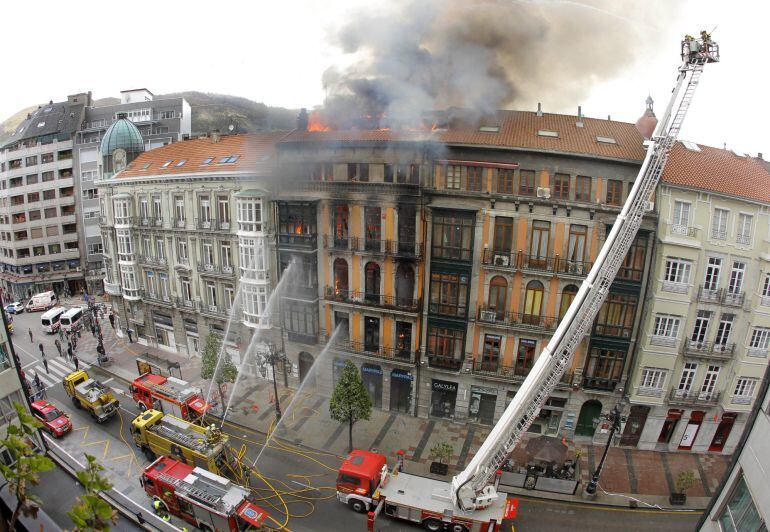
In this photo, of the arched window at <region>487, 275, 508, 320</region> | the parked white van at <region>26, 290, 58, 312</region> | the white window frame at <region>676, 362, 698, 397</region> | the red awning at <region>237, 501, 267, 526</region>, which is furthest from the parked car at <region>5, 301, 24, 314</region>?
the white window frame at <region>676, 362, 698, 397</region>

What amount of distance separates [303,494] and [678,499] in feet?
68.7

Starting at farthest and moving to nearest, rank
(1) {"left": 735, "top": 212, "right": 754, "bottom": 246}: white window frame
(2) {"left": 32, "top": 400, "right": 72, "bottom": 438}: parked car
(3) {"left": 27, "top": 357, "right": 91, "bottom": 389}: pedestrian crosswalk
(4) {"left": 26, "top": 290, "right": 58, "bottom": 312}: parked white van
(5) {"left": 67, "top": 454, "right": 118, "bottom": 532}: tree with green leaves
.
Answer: (4) {"left": 26, "top": 290, "right": 58, "bottom": 312}: parked white van, (3) {"left": 27, "top": 357, "right": 91, "bottom": 389}: pedestrian crosswalk, (2) {"left": 32, "top": 400, "right": 72, "bottom": 438}: parked car, (1) {"left": 735, "top": 212, "right": 754, "bottom": 246}: white window frame, (5) {"left": 67, "top": 454, "right": 118, "bottom": 532}: tree with green leaves

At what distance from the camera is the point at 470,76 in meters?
19.9

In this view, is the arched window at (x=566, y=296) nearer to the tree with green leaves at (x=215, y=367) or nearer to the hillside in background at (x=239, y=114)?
the hillside in background at (x=239, y=114)

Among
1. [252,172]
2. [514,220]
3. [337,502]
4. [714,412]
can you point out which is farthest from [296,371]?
[714,412]

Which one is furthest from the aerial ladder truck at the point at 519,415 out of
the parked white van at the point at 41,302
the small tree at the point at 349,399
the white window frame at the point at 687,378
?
the parked white van at the point at 41,302

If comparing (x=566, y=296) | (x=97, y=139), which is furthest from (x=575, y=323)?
(x=97, y=139)

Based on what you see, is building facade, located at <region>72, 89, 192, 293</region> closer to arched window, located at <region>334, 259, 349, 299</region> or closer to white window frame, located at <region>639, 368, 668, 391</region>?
arched window, located at <region>334, 259, 349, 299</region>

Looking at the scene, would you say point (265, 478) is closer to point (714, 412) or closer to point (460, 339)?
point (460, 339)

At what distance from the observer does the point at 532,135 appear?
959 inches

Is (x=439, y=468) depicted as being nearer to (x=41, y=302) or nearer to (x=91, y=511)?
(x=91, y=511)

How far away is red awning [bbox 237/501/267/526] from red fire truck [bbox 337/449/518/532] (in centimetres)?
442

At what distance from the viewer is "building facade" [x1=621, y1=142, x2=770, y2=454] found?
22.9 meters

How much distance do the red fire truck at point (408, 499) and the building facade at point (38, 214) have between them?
59427mm
